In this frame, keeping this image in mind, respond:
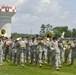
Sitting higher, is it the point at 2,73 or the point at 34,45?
the point at 34,45

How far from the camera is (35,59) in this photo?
23.5 metres

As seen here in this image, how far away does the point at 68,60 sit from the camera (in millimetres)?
25625

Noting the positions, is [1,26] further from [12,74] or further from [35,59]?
[12,74]

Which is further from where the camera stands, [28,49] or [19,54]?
[28,49]

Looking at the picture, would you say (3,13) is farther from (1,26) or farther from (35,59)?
(35,59)

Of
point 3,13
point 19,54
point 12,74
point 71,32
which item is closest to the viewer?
point 12,74

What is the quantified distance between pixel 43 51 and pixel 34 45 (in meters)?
1.04

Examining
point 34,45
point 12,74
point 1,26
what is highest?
point 1,26

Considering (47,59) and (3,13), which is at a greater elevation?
(3,13)

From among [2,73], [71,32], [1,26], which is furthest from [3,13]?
[2,73]

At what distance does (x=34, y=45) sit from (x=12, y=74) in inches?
200

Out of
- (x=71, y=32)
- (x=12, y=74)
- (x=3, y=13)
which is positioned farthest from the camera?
(x=71, y=32)

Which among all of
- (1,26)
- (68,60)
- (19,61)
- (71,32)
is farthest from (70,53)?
(71,32)

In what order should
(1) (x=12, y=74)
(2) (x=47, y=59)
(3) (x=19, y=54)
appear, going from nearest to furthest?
(1) (x=12, y=74) < (3) (x=19, y=54) < (2) (x=47, y=59)
